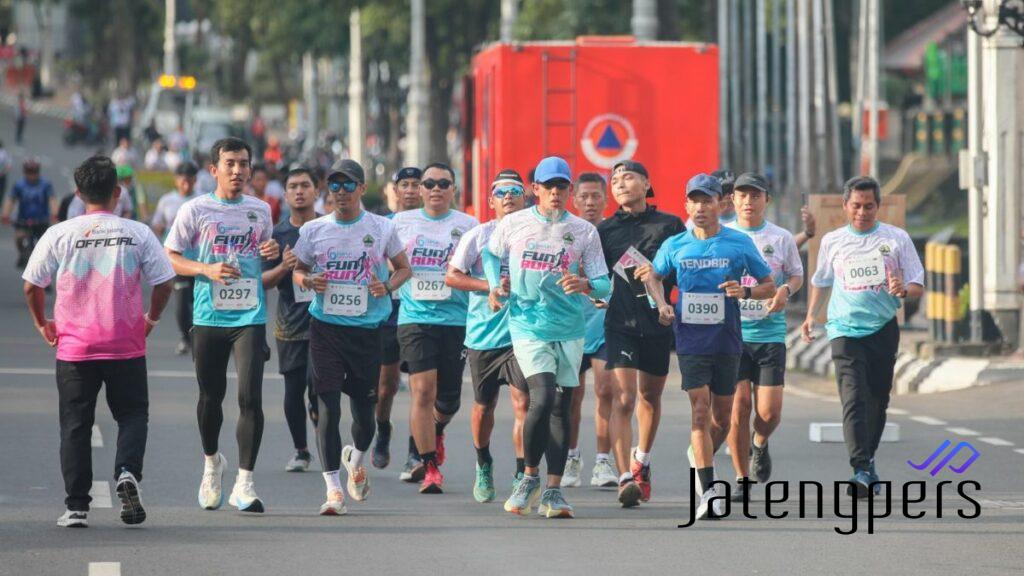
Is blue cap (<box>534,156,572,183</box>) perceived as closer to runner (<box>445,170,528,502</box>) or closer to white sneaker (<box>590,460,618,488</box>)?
runner (<box>445,170,528,502</box>)

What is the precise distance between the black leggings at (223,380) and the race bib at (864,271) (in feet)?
10.9

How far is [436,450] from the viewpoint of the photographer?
502 inches

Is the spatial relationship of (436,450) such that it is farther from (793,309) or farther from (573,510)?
(793,309)

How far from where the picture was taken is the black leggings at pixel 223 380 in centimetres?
1136

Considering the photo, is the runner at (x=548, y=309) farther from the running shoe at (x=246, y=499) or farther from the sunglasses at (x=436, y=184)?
the sunglasses at (x=436, y=184)

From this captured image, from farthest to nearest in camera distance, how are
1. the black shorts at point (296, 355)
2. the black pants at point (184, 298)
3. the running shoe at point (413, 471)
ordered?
the black pants at point (184, 298) → the black shorts at point (296, 355) → the running shoe at point (413, 471)

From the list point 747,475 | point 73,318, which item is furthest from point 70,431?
point 747,475

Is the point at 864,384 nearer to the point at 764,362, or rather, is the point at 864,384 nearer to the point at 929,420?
the point at 764,362

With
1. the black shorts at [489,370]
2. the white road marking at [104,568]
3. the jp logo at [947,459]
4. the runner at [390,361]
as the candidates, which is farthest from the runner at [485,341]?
the jp logo at [947,459]

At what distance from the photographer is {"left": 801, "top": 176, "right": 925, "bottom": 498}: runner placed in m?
12.3

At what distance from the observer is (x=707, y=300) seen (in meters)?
11.6

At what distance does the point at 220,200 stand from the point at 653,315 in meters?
2.44

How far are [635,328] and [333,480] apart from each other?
73.9 inches

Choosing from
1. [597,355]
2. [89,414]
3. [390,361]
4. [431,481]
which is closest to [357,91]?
[390,361]
